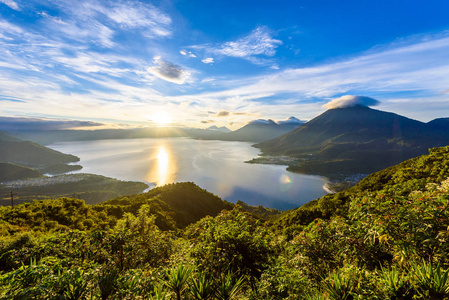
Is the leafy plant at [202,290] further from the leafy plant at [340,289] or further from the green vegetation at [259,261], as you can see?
the leafy plant at [340,289]

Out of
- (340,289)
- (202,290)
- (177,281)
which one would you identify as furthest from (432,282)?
(177,281)

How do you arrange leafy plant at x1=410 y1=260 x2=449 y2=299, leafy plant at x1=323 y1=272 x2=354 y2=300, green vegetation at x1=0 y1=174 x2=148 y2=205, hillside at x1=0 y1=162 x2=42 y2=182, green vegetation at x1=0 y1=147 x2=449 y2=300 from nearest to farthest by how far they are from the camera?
leafy plant at x1=410 y1=260 x2=449 y2=299
green vegetation at x1=0 y1=147 x2=449 y2=300
leafy plant at x1=323 y1=272 x2=354 y2=300
green vegetation at x1=0 y1=174 x2=148 y2=205
hillside at x1=0 y1=162 x2=42 y2=182

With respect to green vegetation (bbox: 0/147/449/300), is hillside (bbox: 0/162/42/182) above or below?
Result: below

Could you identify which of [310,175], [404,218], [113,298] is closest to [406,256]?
[404,218]

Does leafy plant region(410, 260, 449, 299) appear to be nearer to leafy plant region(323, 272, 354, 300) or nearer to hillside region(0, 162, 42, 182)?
leafy plant region(323, 272, 354, 300)

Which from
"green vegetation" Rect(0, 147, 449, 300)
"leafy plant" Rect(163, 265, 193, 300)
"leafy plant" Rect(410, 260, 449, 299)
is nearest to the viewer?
"leafy plant" Rect(410, 260, 449, 299)

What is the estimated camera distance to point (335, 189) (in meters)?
124

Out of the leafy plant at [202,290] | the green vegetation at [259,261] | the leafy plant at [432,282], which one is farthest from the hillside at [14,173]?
the leafy plant at [432,282]

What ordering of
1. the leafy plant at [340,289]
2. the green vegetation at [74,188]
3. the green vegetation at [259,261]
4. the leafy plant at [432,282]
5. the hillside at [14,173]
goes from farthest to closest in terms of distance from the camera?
the hillside at [14,173]
the green vegetation at [74,188]
the leafy plant at [340,289]
the green vegetation at [259,261]
the leafy plant at [432,282]

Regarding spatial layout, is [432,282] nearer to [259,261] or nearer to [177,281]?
[259,261]

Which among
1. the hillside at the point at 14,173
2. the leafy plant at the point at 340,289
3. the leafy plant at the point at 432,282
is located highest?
the leafy plant at the point at 432,282

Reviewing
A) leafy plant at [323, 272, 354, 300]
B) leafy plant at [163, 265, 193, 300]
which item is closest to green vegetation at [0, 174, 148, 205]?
leafy plant at [163, 265, 193, 300]

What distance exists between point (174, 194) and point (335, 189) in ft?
388

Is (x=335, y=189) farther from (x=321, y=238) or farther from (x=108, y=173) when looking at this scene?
(x=108, y=173)
